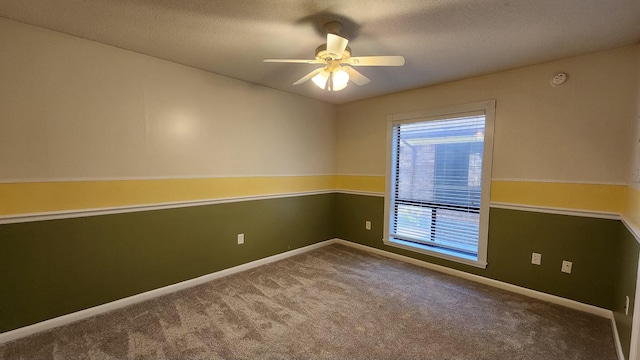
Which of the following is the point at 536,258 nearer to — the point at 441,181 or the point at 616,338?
the point at 616,338

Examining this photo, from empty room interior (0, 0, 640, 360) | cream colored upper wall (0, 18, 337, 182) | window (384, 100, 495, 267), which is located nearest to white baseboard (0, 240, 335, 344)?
empty room interior (0, 0, 640, 360)

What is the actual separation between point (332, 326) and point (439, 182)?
2182 millimetres

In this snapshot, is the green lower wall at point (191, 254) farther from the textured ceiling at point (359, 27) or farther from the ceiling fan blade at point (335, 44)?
the ceiling fan blade at point (335, 44)

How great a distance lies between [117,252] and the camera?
236 centimetres

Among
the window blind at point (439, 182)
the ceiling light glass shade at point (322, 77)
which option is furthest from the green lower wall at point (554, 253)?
the ceiling light glass shade at point (322, 77)

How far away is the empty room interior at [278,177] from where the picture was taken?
6.14 feet

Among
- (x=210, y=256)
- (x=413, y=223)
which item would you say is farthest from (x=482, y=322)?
(x=210, y=256)

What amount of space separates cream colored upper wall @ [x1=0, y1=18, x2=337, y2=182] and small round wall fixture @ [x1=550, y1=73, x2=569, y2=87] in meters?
2.98

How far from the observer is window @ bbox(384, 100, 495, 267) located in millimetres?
2975

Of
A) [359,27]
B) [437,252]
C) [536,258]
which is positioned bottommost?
[437,252]

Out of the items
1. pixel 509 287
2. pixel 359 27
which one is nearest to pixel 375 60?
pixel 359 27

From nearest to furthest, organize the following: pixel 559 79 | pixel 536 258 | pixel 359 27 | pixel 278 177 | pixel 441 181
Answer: pixel 359 27, pixel 559 79, pixel 536 258, pixel 441 181, pixel 278 177

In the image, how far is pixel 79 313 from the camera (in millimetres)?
2178

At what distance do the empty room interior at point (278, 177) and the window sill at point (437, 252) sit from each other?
0.06 ft
